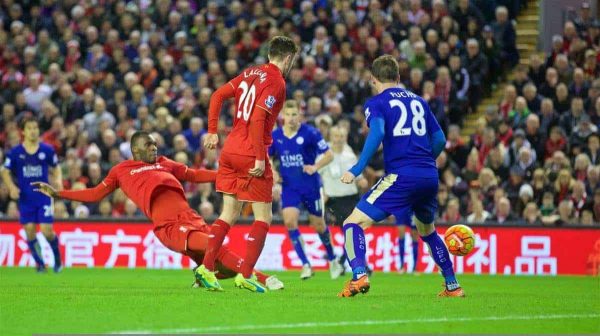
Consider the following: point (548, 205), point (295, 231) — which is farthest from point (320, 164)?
point (548, 205)

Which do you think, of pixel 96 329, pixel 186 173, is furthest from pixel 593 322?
pixel 186 173

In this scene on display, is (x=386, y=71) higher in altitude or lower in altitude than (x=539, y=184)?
higher

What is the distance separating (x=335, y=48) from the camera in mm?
24875

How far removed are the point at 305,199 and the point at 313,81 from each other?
696cm

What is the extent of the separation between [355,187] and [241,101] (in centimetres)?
775

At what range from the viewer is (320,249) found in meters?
20.9

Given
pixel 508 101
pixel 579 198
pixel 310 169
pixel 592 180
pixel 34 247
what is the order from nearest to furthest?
pixel 310 169, pixel 34 247, pixel 579 198, pixel 592 180, pixel 508 101

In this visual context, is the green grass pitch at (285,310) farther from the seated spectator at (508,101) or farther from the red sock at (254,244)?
the seated spectator at (508,101)

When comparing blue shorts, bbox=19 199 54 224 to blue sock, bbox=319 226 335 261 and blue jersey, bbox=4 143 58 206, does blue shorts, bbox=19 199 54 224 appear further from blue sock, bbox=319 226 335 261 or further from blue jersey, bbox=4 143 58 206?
blue sock, bbox=319 226 335 261

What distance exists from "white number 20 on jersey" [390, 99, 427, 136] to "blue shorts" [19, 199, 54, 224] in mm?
9074

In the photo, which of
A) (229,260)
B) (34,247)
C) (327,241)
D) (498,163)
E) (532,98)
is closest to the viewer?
(229,260)

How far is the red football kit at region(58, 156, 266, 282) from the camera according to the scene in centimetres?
1262

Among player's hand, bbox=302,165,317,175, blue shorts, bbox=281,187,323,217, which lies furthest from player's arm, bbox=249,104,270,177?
blue shorts, bbox=281,187,323,217

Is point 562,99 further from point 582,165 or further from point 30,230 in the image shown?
point 30,230
